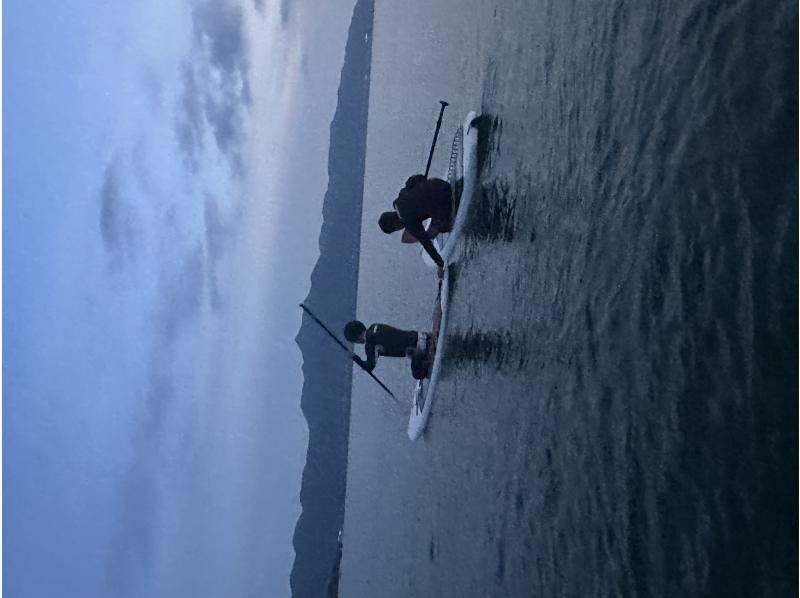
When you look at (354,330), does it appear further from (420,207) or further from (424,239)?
(420,207)

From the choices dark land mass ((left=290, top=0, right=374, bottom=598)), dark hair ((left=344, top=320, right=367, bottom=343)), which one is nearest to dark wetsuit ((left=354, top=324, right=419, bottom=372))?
dark hair ((left=344, top=320, right=367, bottom=343))

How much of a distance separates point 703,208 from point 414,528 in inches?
219

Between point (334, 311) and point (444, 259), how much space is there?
1003cm

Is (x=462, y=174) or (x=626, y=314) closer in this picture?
(x=626, y=314)

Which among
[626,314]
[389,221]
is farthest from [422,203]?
[626,314]

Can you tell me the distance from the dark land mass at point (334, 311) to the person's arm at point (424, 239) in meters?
9.48

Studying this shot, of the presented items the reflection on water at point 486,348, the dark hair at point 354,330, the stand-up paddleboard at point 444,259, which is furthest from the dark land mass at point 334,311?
the reflection on water at point 486,348

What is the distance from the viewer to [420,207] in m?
6.01

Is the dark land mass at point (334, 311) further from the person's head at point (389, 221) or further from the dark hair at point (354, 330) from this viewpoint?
the person's head at point (389, 221)

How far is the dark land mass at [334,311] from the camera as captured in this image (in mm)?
16953

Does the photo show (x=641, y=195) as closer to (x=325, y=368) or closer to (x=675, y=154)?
(x=675, y=154)

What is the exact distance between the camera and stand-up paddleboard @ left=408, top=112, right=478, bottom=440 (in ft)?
20.0

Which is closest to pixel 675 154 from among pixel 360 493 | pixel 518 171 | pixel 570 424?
pixel 570 424

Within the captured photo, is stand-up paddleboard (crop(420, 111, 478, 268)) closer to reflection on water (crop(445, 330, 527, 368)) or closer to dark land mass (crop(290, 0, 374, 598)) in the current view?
reflection on water (crop(445, 330, 527, 368))
